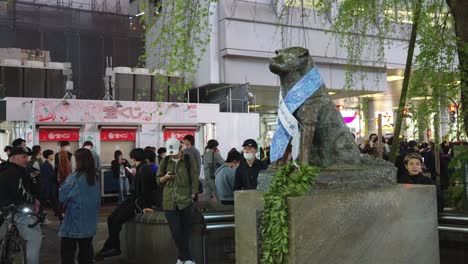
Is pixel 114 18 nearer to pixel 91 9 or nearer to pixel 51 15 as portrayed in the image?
pixel 91 9

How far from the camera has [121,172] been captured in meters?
15.1

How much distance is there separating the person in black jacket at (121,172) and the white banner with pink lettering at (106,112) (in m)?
1.69

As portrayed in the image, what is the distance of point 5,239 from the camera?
624 cm

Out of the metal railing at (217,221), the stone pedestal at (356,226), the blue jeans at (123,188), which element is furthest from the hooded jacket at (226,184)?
the blue jeans at (123,188)

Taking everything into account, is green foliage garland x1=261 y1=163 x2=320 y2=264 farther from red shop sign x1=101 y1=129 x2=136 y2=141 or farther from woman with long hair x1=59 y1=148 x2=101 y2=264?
red shop sign x1=101 y1=129 x2=136 y2=141

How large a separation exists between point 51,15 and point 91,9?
2.07 m

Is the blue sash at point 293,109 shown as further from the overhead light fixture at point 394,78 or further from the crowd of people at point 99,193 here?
the overhead light fixture at point 394,78

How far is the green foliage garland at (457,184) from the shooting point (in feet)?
23.0

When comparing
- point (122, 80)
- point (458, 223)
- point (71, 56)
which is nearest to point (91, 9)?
point (71, 56)

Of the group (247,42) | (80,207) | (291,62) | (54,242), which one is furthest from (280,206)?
(247,42)

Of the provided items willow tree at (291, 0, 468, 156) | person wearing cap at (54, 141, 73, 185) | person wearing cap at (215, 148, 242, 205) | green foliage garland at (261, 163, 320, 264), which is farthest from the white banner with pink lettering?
green foliage garland at (261, 163, 320, 264)

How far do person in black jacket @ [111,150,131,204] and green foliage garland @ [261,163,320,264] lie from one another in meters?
11.9

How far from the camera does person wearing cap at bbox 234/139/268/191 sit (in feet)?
23.5

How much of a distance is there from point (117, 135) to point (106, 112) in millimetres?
838
